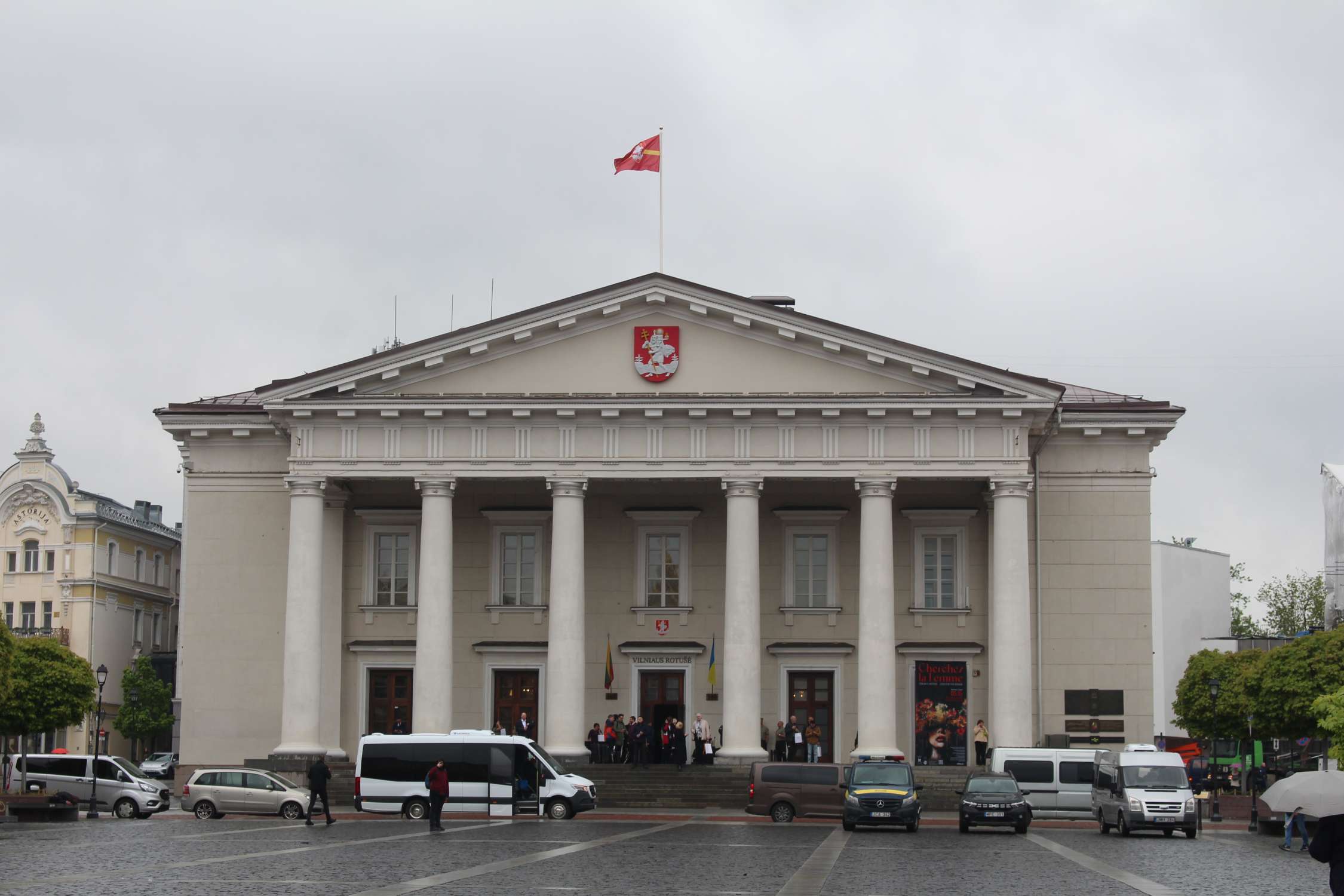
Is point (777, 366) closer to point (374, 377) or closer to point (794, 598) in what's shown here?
point (794, 598)

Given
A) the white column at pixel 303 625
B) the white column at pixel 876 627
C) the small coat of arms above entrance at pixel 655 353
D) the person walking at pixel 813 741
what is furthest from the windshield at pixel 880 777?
the white column at pixel 303 625

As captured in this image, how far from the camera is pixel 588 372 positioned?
5019cm

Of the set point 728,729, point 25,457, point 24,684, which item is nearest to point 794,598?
point 728,729

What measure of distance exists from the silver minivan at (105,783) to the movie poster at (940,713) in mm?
21625

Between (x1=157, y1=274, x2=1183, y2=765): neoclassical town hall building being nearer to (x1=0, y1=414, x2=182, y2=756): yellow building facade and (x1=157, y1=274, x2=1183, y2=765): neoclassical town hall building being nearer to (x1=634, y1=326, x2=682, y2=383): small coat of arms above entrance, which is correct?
(x1=634, y1=326, x2=682, y2=383): small coat of arms above entrance

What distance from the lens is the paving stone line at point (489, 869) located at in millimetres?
21391

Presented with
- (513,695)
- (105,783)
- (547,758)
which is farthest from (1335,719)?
(105,783)

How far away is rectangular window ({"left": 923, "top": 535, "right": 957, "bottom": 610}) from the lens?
52.7m

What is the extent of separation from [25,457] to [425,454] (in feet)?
158

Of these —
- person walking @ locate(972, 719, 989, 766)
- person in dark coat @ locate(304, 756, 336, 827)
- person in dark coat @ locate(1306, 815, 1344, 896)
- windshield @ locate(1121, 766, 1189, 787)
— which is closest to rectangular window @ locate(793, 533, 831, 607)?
person walking @ locate(972, 719, 989, 766)

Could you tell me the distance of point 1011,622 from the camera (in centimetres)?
4853

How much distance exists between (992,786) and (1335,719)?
32.1ft

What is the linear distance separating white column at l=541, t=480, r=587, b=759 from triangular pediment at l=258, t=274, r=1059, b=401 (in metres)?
3.29

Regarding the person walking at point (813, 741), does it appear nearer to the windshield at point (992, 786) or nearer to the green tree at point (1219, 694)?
the windshield at point (992, 786)
